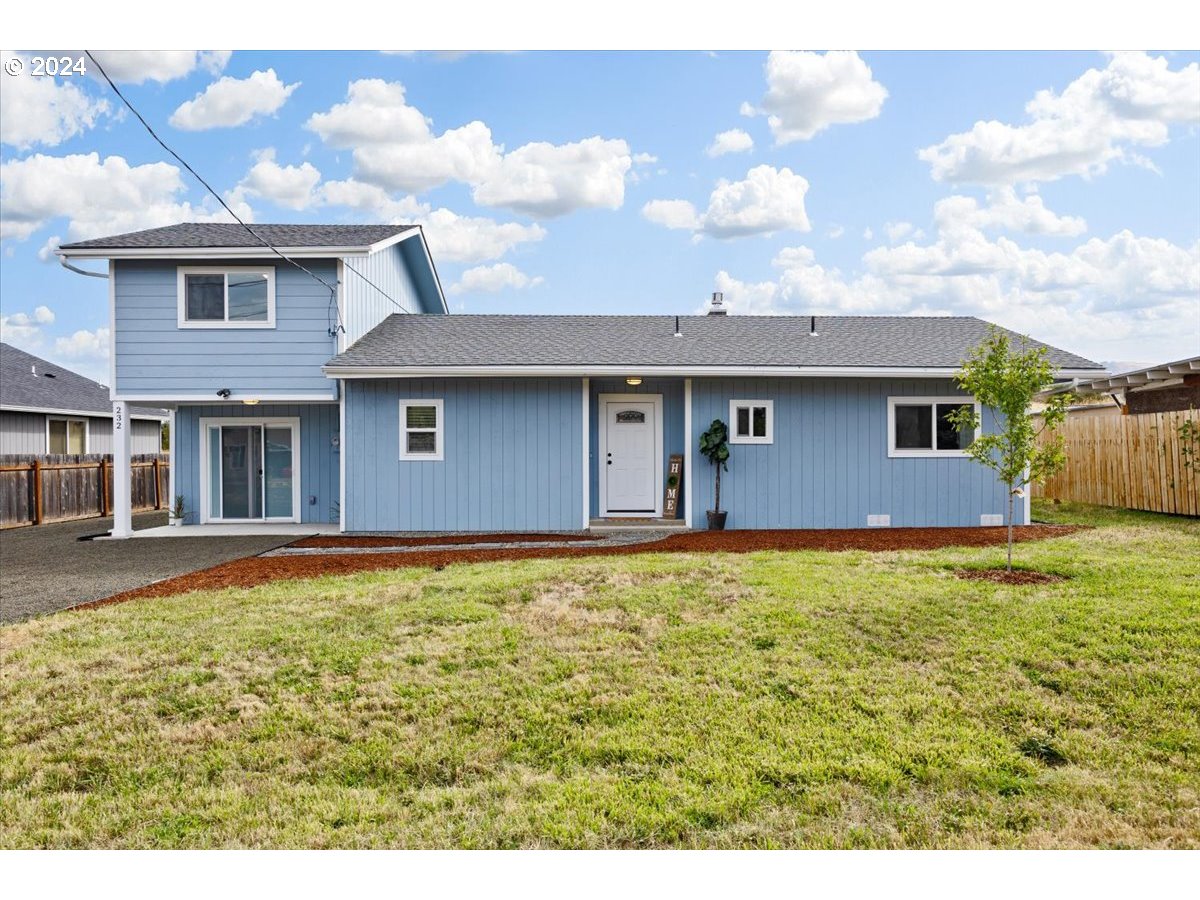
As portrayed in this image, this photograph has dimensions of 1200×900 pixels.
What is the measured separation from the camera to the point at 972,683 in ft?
15.3

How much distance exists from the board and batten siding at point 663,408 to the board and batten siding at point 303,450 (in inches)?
197

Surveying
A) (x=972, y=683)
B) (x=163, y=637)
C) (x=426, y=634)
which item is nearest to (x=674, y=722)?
(x=972, y=683)

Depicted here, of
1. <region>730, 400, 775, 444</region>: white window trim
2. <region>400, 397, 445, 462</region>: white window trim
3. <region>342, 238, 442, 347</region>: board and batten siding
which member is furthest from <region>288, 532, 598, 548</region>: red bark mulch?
<region>342, 238, 442, 347</region>: board and batten siding

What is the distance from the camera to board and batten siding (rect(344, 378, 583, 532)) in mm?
12734

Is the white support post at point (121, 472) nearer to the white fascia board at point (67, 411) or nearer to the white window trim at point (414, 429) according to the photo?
the white window trim at point (414, 429)

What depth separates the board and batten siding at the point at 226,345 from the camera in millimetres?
13289

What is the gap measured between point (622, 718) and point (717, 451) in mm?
8489

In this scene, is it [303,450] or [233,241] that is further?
[303,450]

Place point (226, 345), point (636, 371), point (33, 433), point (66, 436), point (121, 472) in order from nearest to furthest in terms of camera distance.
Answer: point (636, 371) → point (226, 345) → point (121, 472) → point (33, 433) → point (66, 436)

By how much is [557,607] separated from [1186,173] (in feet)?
38.2

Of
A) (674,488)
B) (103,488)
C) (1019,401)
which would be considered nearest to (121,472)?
(103,488)

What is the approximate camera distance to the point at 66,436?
22.2 meters

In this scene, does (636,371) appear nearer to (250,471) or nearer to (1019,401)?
(1019,401)

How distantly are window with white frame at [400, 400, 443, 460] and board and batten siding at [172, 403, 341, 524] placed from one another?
98.3 inches
